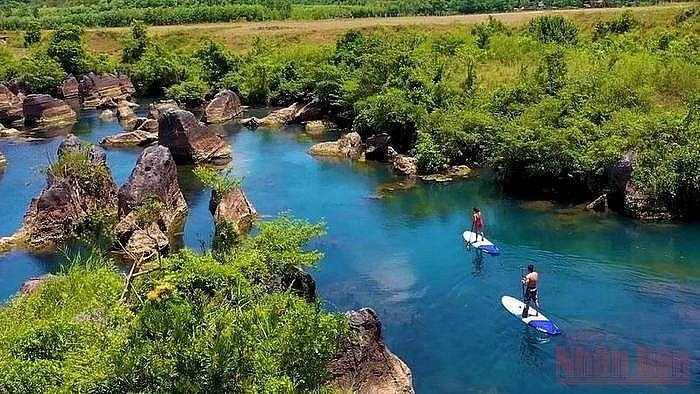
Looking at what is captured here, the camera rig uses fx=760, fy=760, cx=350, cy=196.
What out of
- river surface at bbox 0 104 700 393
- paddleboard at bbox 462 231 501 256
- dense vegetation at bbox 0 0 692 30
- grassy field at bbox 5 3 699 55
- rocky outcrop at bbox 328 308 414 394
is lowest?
river surface at bbox 0 104 700 393

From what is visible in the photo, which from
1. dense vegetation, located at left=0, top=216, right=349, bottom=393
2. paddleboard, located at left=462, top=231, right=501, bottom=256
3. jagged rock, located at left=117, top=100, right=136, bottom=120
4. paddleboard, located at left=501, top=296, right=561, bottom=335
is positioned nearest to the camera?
dense vegetation, located at left=0, top=216, right=349, bottom=393

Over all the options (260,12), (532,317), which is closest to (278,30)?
(260,12)

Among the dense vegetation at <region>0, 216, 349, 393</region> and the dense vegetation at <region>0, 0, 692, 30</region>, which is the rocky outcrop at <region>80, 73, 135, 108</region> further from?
the dense vegetation at <region>0, 216, 349, 393</region>

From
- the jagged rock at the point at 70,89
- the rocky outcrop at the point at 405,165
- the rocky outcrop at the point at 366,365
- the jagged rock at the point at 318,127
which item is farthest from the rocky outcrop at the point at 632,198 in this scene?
the jagged rock at the point at 70,89

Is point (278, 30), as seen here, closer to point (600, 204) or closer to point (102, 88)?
point (102, 88)

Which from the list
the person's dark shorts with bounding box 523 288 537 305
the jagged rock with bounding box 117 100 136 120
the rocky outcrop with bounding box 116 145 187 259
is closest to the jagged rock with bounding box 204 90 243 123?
the jagged rock with bounding box 117 100 136 120

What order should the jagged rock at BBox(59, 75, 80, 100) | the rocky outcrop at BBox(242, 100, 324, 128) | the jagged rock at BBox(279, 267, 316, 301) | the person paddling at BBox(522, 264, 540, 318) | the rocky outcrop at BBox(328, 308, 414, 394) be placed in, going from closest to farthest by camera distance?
1. the rocky outcrop at BBox(328, 308, 414, 394)
2. the jagged rock at BBox(279, 267, 316, 301)
3. the person paddling at BBox(522, 264, 540, 318)
4. the rocky outcrop at BBox(242, 100, 324, 128)
5. the jagged rock at BBox(59, 75, 80, 100)

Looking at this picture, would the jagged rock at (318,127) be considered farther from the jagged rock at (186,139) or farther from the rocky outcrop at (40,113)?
the rocky outcrop at (40,113)
